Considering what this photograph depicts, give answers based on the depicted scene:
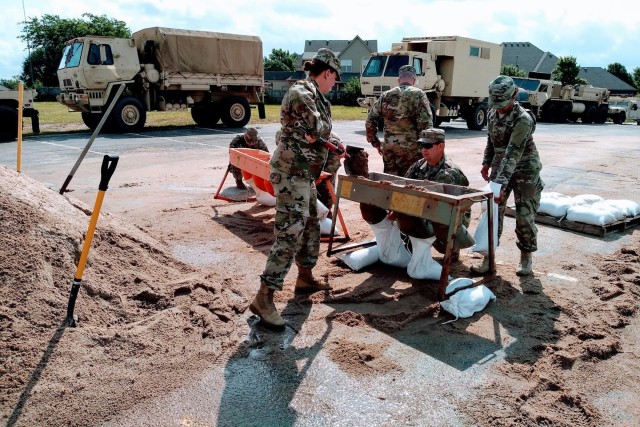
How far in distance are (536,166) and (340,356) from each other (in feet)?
8.39

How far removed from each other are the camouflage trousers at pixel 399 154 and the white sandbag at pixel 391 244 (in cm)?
123

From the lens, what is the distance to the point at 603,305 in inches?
160

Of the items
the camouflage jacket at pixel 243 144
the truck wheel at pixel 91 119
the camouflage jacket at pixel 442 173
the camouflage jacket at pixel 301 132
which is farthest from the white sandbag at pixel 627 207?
the truck wheel at pixel 91 119

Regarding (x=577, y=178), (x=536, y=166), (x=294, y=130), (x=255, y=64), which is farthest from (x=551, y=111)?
(x=294, y=130)

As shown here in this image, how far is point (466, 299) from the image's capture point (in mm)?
3873

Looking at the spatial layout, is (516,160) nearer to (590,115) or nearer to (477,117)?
(477,117)

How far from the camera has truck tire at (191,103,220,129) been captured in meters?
18.1

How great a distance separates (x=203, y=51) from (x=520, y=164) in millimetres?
14421

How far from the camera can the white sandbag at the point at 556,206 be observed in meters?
6.36

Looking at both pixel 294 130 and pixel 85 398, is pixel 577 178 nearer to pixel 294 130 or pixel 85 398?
pixel 294 130

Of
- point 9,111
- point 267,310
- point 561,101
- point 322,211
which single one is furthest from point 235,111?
point 561,101

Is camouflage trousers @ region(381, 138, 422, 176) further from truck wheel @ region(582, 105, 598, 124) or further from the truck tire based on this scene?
truck wheel @ region(582, 105, 598, 124)

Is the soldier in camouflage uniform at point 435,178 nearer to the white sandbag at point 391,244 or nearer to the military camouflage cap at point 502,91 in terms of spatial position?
the white sandbag at point 391,244

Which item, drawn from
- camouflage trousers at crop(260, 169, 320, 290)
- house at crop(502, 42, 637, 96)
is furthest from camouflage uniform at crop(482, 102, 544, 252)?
house at crop(502, 42, 637, 96)
